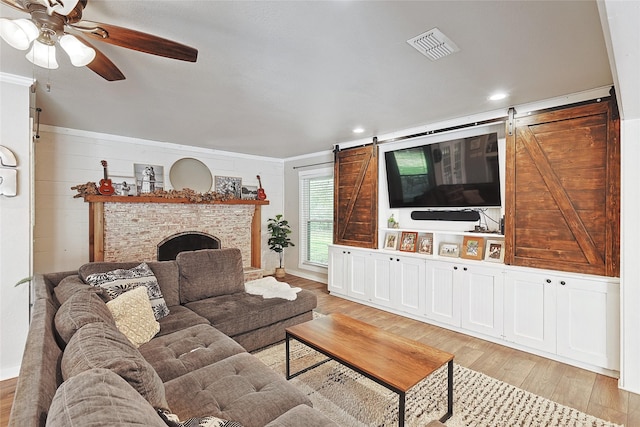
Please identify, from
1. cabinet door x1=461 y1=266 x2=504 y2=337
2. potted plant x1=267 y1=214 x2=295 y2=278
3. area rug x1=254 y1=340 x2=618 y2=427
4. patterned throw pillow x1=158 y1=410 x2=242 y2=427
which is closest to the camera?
patterned throw pillow x1=158 y1=410 x2=242 y2=427

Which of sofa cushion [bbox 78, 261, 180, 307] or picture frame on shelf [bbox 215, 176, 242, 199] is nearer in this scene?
sofa cushion [bbox 78, 261, 180, 307]

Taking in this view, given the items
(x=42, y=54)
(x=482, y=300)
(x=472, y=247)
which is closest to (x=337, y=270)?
(x=472, y=247)

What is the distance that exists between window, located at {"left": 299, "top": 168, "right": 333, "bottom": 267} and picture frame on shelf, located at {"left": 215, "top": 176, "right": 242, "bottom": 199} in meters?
1.23

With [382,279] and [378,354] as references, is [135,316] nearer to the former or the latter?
[378,354]

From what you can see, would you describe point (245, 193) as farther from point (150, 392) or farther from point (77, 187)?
point (150, 392)

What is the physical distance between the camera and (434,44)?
1.94m

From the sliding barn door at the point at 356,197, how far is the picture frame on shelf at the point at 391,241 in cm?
18

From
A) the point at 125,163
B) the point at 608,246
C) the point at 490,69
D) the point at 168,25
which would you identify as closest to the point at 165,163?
the point at 125,163

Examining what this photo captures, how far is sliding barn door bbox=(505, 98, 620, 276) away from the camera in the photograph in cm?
258

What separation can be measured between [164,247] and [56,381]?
12.6 ft

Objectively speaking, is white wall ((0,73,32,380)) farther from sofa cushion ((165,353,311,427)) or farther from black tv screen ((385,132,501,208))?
black tv screen ((385,132,501,208))

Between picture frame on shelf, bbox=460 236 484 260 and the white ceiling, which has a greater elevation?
the white ceiling

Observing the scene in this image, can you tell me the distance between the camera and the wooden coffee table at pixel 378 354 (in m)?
1.73

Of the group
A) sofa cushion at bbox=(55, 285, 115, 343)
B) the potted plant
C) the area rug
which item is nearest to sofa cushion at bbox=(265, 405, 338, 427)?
the area rug
